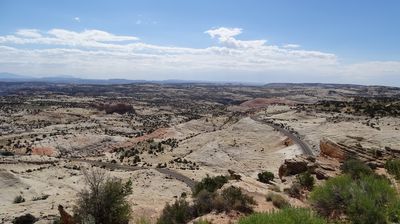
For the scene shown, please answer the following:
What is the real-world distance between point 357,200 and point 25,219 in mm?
18439

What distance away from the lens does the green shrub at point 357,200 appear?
13906mm

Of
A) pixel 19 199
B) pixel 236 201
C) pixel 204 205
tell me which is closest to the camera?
pixel 236 201

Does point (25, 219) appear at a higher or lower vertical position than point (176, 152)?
higher

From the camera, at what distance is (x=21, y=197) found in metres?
35.5

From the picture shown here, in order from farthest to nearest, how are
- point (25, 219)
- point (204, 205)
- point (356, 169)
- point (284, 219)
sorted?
1. point (25, 219)
2. point (356, 169)
3. point (204, 205)
4. point (284, 219)

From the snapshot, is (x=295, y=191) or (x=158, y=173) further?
(x=158, y=173)

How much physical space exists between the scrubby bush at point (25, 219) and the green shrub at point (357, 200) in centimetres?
1601

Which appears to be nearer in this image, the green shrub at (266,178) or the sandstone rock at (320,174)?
the sandstone rock at (320,174)

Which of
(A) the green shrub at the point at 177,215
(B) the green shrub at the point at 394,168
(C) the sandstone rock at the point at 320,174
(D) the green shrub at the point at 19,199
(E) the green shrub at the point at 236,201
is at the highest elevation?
(B) the green shrub at the point at 394,168

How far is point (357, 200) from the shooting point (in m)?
14.5

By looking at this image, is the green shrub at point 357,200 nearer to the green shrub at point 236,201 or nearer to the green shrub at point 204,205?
the green shrub at point 236,201

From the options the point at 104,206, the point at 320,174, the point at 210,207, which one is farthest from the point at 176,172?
the point at 210,207

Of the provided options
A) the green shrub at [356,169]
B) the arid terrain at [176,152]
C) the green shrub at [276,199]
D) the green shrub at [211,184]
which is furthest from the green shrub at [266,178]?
the green shrub at [276,199]

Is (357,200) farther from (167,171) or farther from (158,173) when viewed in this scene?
(167,171)
